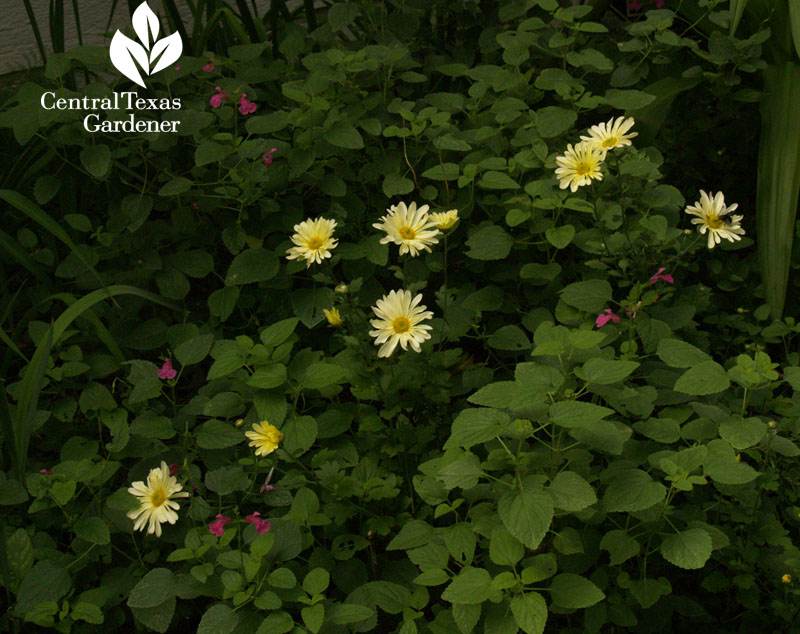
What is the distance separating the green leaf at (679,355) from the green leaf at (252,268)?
875 millimetres

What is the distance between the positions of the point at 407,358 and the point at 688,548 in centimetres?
63

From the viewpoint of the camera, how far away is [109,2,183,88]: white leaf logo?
2162mm

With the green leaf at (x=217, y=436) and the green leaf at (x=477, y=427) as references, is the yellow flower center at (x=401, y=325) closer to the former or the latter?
the green leaf at (x=477, y=427)

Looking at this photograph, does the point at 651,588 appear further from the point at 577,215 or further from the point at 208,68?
the point at 208,68

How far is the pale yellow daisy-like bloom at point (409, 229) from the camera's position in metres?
1.52

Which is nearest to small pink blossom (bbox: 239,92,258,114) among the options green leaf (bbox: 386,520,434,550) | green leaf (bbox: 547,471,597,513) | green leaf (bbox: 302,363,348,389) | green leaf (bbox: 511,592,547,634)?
green leaf (bbox: 302,363,348,389)

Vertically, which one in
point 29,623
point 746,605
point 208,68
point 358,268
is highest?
point 208,68

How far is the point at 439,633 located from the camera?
4.11 feet

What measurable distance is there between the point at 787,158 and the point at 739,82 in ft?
0.72

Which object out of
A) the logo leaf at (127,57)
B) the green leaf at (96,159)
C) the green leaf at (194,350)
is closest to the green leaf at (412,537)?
the green leaf at (194,350)

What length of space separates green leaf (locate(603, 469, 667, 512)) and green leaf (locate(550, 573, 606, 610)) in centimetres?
11

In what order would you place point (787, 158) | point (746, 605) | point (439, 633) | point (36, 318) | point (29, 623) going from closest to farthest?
1. point (439, 633)
2. point (746, 605)
3. point (29, 623)
4. point (787, 158)
5. point (36, 318)

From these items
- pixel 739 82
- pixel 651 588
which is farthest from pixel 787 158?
pixel 651 588

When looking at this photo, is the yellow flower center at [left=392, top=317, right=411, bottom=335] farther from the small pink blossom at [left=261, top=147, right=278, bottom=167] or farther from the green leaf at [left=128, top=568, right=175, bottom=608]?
the small pink blossom at [left=261, top=147, right=278, bottom=167]
